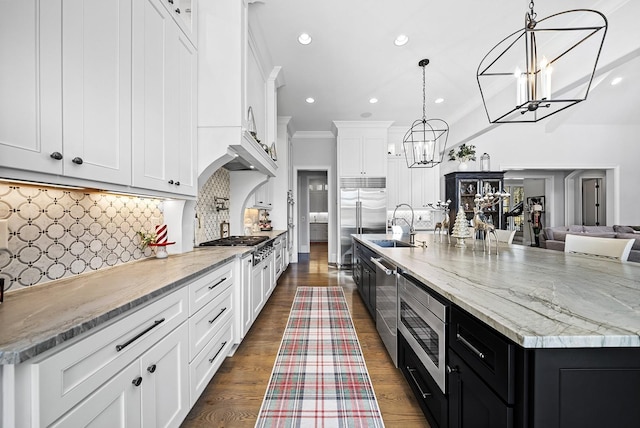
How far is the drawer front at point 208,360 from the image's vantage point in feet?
4.81

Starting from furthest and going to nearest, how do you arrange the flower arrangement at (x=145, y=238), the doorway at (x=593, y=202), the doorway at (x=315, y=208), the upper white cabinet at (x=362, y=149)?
1. the doorway at (x=315, y=208)
2. the doorway at (x=593, y=202)
3. the upper white cabinet at (x=362, y=149)
4. the flower arrangement at (x=145, y=238)

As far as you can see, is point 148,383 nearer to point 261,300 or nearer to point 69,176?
point 69,176

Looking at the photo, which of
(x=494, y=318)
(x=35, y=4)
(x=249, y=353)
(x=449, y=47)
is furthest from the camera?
(x=449, y=47)

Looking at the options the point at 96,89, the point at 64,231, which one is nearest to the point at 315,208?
the point at 64,231

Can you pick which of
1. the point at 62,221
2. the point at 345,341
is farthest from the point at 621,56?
the point at 62,221

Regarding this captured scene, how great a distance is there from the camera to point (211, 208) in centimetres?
296

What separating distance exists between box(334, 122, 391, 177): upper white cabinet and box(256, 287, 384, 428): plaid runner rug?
365 centimetres

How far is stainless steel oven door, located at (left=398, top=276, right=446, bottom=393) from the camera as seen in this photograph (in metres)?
1.21

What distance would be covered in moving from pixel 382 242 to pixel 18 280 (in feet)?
10.3

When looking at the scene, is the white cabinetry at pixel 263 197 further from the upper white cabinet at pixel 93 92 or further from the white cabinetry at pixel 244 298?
the upper white cabinet at pixel 93 92

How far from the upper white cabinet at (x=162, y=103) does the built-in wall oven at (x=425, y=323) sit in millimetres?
1713

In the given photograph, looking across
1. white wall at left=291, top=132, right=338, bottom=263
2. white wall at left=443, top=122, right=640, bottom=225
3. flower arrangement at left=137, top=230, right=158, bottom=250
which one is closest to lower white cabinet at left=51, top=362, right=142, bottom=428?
flower arrangement at left=137, top=230, right=158, bottom=250

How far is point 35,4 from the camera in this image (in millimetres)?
914

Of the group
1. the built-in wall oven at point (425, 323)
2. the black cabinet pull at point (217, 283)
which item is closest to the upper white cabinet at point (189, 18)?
the black cabinet pull at point (217, 283)
